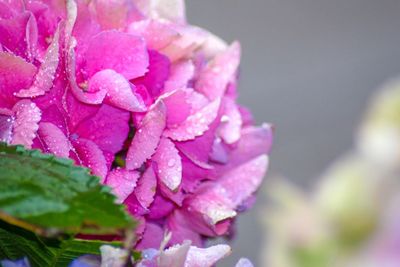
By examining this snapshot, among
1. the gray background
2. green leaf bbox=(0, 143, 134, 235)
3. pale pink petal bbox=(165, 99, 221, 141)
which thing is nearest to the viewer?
green leaf bbox=(0, 143, 134, 235)

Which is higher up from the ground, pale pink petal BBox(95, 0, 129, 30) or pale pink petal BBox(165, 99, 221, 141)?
pale pink petal BBox(95, 0, 129, 30)

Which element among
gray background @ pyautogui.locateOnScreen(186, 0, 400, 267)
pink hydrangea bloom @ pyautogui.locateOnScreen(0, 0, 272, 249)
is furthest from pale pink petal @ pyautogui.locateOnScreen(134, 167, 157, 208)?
gray background @ pyautogui.locateOnScreen(186, 0, 400, 267)

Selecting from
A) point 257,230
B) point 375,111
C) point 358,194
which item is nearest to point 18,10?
point 358,194

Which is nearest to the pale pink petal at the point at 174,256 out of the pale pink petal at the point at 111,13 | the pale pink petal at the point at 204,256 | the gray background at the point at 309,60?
the pale pink petal at the point at 204,256

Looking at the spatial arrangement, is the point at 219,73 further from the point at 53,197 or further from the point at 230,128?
the point at 53,197

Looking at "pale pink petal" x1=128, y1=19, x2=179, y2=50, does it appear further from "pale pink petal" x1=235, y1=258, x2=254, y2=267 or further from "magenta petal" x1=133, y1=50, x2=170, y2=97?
"pale pink petal" x1=235, y1=258, x2=254, y2=267
